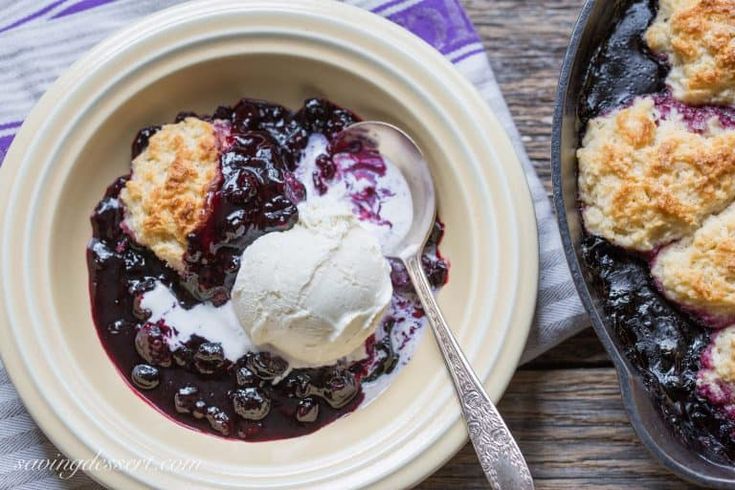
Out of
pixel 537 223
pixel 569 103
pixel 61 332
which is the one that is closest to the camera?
pixel 569 103

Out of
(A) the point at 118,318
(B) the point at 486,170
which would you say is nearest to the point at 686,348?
(B) the point at 486,170

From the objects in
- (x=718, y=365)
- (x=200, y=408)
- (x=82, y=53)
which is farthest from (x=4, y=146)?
(x=718, y=365)

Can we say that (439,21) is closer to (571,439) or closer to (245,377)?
(245,377)

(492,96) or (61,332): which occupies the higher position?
(492,96)

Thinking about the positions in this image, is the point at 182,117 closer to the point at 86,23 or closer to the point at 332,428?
the point at 86,23

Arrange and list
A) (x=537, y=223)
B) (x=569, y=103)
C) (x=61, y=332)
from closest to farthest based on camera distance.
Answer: (x=569, y=103), (x=61, y=332), (x=537, y=223)

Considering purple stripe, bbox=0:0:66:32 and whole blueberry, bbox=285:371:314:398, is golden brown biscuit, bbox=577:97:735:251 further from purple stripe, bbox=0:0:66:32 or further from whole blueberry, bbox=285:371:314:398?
purple stripe, bbox=0:0:66:32

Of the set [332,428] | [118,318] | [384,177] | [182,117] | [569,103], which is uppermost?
[569,103]
